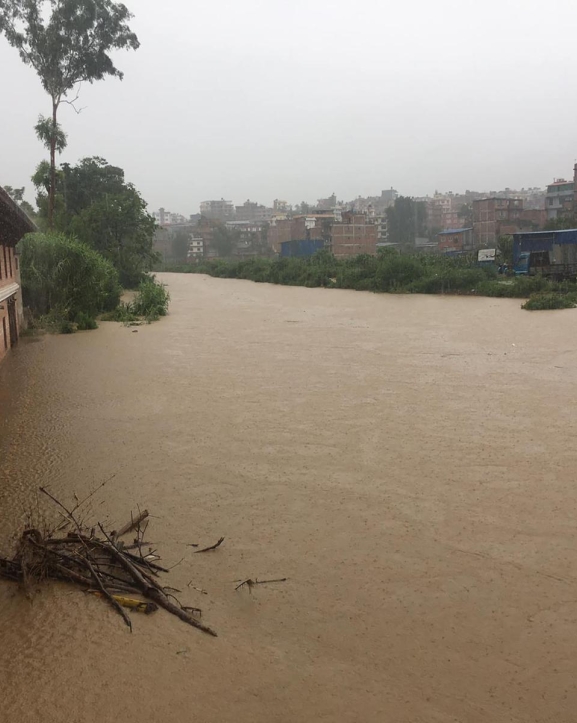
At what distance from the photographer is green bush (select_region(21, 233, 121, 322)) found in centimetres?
1848

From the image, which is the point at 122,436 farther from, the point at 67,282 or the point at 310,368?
the point at 67,282

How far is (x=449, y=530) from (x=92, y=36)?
27790 mm

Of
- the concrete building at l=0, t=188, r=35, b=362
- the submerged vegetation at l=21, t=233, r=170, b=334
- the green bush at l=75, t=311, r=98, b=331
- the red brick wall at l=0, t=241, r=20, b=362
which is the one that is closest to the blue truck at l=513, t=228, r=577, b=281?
the submerged vegetation at l=21, t=233, r=170, b=334

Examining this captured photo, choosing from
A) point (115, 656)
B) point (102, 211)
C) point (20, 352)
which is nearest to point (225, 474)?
point (115, 656)

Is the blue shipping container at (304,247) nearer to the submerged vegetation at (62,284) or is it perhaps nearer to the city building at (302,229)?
the city building at (302,229)

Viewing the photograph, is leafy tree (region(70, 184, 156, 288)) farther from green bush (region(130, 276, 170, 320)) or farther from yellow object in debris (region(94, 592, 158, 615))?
yellow object in debris (region(94, 592, 158, 615))

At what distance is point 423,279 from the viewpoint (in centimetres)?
2788

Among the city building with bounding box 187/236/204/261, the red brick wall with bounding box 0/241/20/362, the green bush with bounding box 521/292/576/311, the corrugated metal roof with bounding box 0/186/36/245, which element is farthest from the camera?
the city building with bounding box 187/236/204/261

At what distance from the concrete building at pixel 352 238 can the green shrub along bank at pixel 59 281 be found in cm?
3361

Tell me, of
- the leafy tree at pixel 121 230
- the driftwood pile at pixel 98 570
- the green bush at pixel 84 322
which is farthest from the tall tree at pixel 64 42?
the driftwood pile at pixel 98 570

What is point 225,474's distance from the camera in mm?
6336

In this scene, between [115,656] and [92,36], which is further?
[92,36]

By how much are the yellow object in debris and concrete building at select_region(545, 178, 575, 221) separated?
182ft

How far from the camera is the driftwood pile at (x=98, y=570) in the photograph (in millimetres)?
3854
